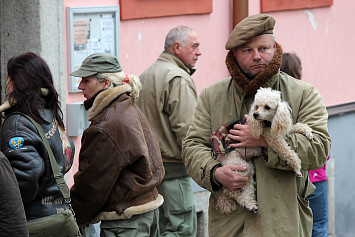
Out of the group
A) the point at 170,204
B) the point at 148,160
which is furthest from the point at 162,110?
the point at 148,160

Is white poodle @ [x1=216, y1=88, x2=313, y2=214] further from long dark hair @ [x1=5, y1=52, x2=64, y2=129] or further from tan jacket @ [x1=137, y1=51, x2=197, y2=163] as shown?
tan jacket @ [x1=137, y1=51, x2=197, y2=163]

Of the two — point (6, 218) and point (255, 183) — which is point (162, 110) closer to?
point (255, 183)

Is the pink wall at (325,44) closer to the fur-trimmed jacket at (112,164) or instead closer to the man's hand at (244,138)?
the fur-trimmed jacket at (112,164)

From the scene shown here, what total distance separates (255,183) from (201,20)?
13.6 ft

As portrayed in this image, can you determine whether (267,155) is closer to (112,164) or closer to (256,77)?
(256,77)

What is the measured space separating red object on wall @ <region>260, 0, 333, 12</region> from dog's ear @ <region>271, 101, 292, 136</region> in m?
5.08

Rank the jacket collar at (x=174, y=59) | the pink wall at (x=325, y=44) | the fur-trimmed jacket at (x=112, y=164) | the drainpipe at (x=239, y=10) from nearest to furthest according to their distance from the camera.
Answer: the fur-trimmed jacket at (x=112, y=164) < the jacket collar at (x=174, y=59) < the drainpipe at (x=239, y=10) < the pink wall at (x=325, y=44)

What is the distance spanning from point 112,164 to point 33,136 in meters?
0.81

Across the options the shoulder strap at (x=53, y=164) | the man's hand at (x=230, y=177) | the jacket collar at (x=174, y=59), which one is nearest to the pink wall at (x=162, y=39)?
the jacket collar at (x=174, y=59)

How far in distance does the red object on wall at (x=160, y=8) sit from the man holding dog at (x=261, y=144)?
2911mm

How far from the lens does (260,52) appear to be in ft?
15.6

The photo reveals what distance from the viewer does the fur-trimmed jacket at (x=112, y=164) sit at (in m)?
5.46

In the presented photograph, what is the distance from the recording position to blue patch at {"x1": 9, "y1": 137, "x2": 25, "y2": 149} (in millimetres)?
4707

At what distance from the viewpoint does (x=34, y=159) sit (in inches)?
186
